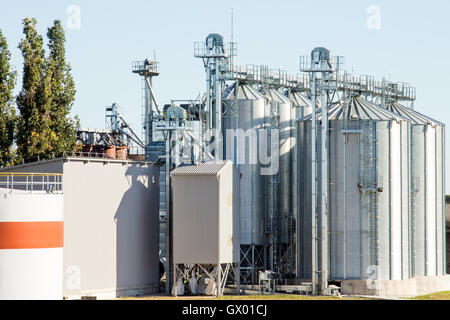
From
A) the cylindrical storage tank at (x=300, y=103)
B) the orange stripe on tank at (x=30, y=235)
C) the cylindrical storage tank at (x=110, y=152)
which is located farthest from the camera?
the cylindrical storage tank at (x=300, y=103)

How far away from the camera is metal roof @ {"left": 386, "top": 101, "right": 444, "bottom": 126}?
76.2m

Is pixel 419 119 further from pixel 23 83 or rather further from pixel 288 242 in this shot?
pixel 23 83

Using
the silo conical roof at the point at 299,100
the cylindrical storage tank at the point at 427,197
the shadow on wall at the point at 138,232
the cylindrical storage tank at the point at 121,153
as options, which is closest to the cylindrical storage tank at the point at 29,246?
the shadow on wall at the point at 138,232

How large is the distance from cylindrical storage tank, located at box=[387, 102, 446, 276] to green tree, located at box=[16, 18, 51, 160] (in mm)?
26260

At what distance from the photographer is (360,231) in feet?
216

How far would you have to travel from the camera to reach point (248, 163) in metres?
70.0

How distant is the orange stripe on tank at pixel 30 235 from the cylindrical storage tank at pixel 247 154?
1688 cm

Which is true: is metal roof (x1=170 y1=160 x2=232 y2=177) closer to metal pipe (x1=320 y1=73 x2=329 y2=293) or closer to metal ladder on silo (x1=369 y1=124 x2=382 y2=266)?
metal pipe (x1=320 y1=73 x2=329 y2=293)

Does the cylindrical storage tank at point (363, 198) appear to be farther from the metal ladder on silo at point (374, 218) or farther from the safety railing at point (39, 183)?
the safety railing at point (39, 183)

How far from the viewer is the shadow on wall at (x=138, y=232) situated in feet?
204

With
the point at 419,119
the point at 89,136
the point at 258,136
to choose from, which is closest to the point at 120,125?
the point at 89,136

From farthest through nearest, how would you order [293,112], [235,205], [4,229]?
1. [293,112]
2. [235,205]
3. [4,229]

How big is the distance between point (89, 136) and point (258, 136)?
11.8 metres

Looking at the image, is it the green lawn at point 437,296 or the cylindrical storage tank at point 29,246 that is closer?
the cylindrical storage tank at point 29,246
